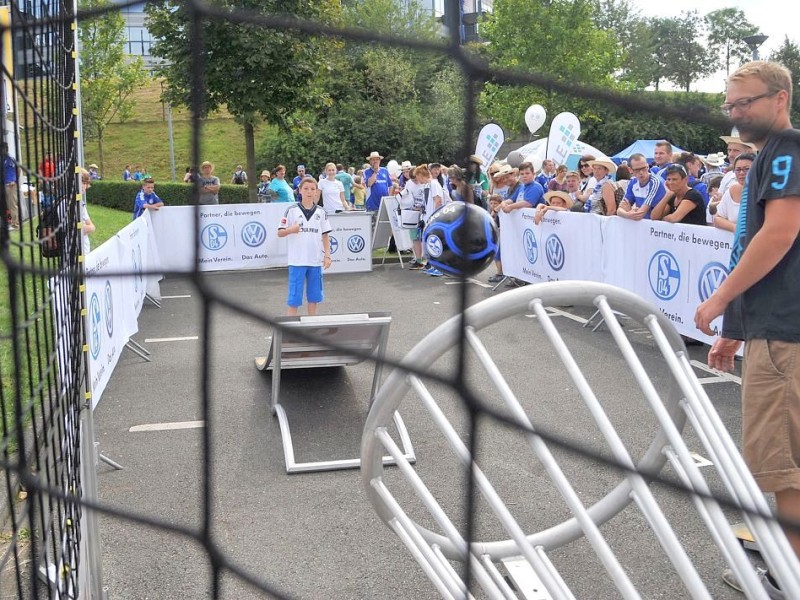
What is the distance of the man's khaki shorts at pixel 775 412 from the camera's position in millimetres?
2236

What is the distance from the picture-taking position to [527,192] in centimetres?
831

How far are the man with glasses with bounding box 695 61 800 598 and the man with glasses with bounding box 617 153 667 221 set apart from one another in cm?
402

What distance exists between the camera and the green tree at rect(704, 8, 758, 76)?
2895 millimetres

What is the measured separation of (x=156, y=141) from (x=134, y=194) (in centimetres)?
809

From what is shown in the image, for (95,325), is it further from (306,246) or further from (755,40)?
(755,40)

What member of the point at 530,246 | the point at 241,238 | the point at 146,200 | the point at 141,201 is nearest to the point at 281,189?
the point at 241,238

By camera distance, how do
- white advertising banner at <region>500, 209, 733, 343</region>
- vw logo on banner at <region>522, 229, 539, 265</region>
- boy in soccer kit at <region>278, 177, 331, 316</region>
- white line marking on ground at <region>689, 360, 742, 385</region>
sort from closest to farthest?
white line marking on ground at <region>689, 360, 742, 385</region>, white advertising banner at <region>500, 209, 733, 343</region>, boy in soccer kit at <region>278, 177, 331, 316</region>, vw logo on banner at <region>522, 229, 539, 265</region>

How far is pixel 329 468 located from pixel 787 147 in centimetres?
251

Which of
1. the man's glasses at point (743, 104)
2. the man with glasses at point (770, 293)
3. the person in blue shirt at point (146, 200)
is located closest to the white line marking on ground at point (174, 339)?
the person in blue shirt at point (146, 200)

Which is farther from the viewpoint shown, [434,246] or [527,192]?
[527,192]

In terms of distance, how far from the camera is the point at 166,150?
9867mm

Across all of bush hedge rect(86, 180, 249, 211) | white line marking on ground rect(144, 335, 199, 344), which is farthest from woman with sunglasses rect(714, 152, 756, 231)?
bush hedge rect(86, 180, 249, 211)

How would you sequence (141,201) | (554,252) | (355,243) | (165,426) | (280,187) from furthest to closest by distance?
(280,187)
(355,243)
(141,201)
(554,252)
(165,426)

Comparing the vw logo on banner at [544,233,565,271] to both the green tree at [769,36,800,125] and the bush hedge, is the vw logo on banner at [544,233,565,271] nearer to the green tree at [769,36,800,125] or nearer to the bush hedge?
the green tree at [769,36,800,125]
